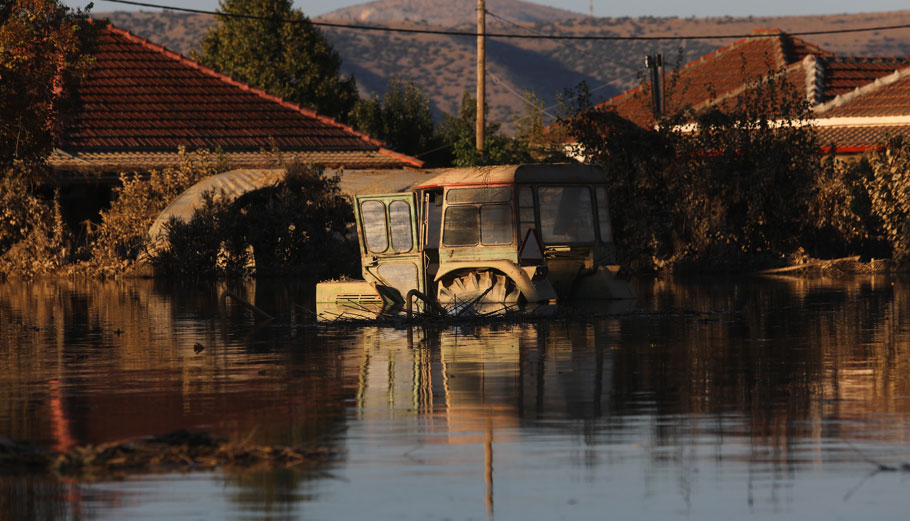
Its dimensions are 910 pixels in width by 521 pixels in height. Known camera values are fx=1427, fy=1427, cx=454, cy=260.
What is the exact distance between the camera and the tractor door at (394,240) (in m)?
20.4

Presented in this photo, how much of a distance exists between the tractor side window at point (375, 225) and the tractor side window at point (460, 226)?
0.88 m

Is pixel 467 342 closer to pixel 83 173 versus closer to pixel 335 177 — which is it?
pixel 335 177

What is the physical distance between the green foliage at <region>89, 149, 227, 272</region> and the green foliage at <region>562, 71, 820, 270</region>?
11.3m

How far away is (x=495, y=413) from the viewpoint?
10758 mm

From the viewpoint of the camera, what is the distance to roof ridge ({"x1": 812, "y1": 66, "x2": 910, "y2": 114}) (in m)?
46.9

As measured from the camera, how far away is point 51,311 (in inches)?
950

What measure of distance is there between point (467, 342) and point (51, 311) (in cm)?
1011

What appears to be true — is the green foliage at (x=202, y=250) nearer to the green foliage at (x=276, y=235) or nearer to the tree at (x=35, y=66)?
the green foliage at (x=276, y=235)

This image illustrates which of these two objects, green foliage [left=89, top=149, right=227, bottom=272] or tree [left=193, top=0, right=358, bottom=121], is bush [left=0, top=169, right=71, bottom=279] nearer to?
green foliage [left=89, top=149, right=227, bottom=272]

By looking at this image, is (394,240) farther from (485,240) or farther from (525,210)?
(525,210)

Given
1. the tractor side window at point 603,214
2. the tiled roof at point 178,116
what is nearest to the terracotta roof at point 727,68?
the tiled roof at point 178,116

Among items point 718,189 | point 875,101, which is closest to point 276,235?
point 718,189

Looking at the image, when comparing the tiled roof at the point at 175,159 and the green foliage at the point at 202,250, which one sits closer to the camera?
the green foliage at the point at 202,250

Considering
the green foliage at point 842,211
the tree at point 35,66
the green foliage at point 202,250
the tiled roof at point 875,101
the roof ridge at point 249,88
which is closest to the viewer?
the tree at point 35,66
